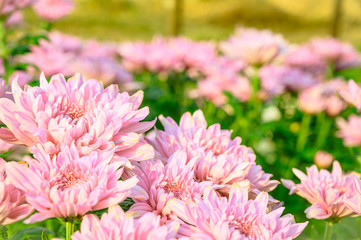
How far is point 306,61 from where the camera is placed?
2.78 m

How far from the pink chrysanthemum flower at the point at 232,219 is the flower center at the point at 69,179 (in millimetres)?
121

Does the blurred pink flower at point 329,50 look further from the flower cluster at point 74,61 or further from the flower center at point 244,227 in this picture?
the flower center at point 244,227

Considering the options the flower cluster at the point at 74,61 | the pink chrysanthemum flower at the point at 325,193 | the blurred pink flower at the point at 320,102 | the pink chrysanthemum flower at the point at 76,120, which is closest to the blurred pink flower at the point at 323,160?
the blurred pink flower at the point at 320,102

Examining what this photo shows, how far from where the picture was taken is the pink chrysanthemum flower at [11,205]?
545 mm

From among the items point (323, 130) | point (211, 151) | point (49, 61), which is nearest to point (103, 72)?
point (49, 61)

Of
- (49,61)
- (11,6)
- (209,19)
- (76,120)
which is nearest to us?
(76,120)

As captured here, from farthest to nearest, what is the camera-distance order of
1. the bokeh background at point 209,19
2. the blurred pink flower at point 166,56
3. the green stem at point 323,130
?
1. the bokeh background at point 209,19
2. the green stem at point 323,130
3. the blurred pink flower at point 166,56

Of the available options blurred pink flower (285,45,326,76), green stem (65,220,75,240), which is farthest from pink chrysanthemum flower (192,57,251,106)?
green stem (65,220,75,240)

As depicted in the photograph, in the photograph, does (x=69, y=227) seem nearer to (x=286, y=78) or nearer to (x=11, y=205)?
(x=11, y=205)

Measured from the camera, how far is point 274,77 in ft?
7.65

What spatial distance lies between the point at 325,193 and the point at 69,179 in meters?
0.42

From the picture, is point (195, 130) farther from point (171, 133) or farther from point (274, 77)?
point (274, 77)

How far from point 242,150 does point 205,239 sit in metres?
0.24

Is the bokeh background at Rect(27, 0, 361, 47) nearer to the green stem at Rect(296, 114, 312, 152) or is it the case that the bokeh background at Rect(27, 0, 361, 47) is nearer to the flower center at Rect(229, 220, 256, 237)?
the green stem at Rect(296, 114, 312, 152)
